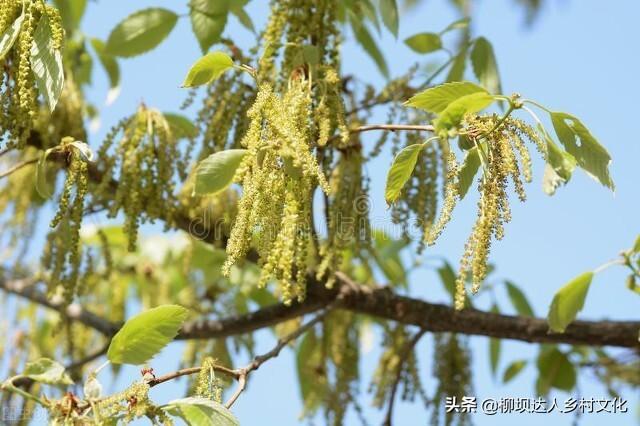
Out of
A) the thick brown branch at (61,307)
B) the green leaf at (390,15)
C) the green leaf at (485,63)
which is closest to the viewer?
the green leaf at (390,15)

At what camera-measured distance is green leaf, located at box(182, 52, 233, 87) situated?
2033 mm

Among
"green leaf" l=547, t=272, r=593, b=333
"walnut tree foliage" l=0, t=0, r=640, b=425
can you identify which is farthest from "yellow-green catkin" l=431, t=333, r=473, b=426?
"green leaf" l=547, t=272, r=593, b=333

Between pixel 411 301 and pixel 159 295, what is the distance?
1395 millimetres

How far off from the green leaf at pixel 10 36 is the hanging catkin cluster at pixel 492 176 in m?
0.87

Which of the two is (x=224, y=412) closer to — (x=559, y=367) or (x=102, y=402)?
(x=102, y=402)

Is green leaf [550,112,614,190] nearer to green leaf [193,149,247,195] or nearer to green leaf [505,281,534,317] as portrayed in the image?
green leaf [193,149,247,195]

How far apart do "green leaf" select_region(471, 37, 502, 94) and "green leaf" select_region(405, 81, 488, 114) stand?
3.07ft

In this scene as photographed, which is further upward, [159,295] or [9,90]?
[159,295]

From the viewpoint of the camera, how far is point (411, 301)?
9.99 feet

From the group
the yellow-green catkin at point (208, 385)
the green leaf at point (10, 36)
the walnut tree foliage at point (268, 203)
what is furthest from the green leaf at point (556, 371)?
the green leaf at point (10, 36)

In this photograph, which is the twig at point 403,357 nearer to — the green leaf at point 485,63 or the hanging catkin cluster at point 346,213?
the hanging catkin cluster at point 346,213

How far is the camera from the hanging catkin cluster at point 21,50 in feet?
6.51

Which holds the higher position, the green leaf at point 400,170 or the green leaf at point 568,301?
the green leaf at point 400,170

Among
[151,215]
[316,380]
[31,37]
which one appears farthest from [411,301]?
[31,37]
